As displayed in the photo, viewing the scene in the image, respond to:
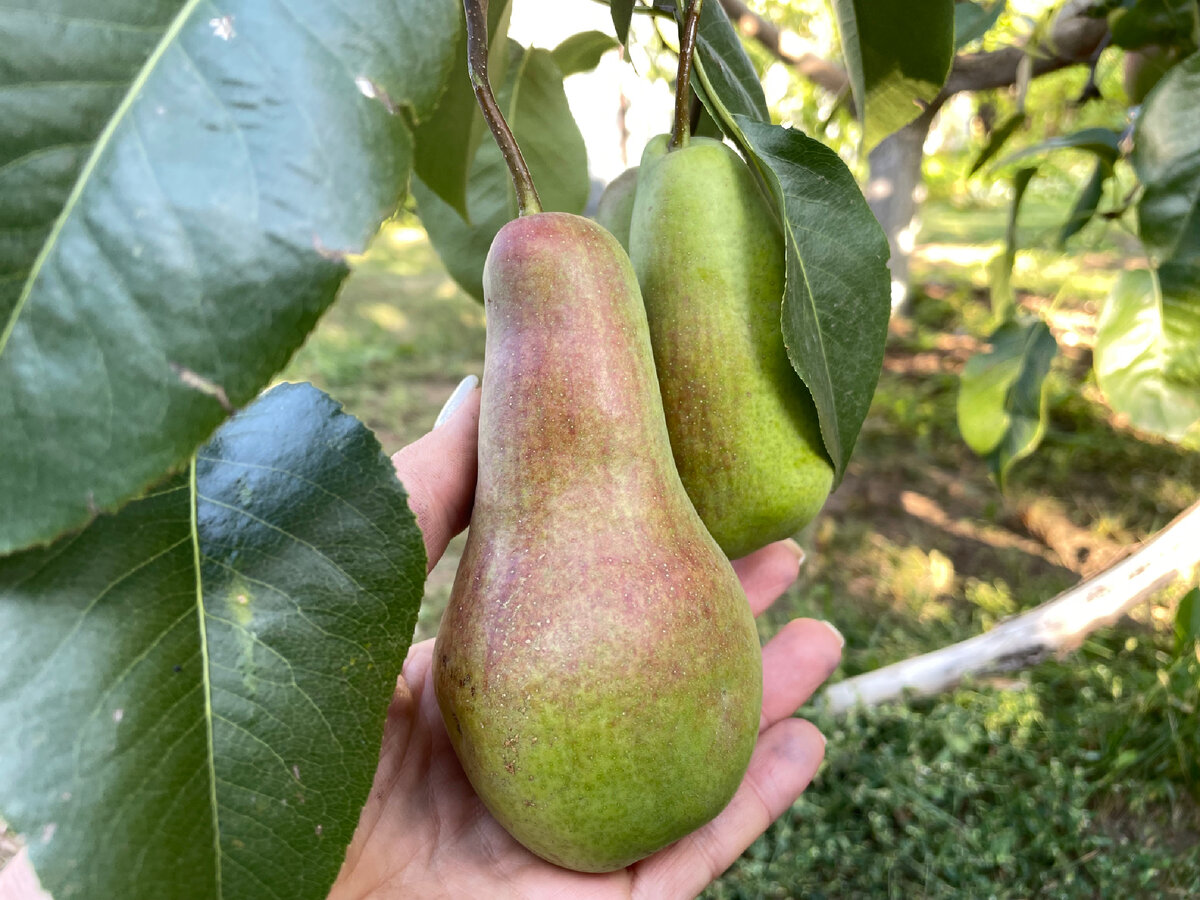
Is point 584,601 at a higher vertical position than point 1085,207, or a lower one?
higher

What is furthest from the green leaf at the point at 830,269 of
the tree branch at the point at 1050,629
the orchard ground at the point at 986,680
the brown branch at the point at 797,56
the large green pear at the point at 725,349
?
the brown branch at the point at 797,56

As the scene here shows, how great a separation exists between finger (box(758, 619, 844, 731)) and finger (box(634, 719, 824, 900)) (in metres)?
0.03

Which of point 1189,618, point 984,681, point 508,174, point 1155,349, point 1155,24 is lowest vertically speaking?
point 984,681

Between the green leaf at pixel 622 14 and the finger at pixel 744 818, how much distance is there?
785 mm

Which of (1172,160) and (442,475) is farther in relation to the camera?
(1172,160)

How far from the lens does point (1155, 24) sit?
45.9 inches

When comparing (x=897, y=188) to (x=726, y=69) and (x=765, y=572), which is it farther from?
(x=726, y=69)

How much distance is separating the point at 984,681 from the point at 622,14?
1677 mm

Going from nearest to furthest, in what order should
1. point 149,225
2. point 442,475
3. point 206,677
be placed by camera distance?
point 149,225 < point 206,677 < point 442,475

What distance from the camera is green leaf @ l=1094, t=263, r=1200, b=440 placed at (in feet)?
4.33

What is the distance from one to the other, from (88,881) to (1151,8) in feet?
4.86

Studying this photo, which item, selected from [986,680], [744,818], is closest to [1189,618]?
[986,680]

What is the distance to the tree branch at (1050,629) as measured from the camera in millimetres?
1677

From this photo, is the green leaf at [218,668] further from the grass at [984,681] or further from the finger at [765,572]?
the grass at [984,681]
